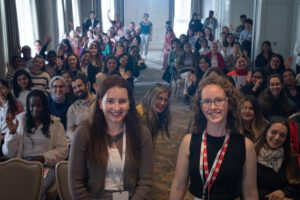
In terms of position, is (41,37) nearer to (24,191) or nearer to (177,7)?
(24,191)

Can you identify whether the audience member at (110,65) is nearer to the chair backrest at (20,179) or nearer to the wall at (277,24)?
the chair backrest at (20,179)

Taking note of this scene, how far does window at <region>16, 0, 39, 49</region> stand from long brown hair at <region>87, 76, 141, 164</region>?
6.76m

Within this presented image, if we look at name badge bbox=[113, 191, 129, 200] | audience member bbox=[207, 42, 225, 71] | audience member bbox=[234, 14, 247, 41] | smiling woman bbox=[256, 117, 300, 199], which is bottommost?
smiling woman bbox=[256, 117, 300, 199]

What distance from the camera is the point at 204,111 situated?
1872 mm

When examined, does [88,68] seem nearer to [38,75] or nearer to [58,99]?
[38,75]

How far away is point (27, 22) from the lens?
8.73 meters

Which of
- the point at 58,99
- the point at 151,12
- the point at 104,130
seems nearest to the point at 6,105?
the point at 58,99

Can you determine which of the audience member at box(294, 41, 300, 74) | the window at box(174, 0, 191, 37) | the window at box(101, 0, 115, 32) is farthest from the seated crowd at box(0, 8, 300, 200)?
the window at box(174, 0, 191, 37)

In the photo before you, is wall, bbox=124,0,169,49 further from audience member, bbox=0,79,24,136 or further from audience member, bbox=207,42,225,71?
audience member, bbox=0,79,24,136

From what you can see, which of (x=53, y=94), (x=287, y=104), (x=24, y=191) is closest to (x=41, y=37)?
(x=53, y=94)

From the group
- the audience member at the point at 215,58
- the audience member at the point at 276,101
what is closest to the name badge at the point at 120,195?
the audience member at the point at 276,101

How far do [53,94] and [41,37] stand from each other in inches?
221

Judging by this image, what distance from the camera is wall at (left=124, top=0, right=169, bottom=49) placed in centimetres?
1814

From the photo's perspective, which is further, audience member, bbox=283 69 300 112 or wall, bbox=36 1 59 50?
wall, bbox=36 1 59 50
